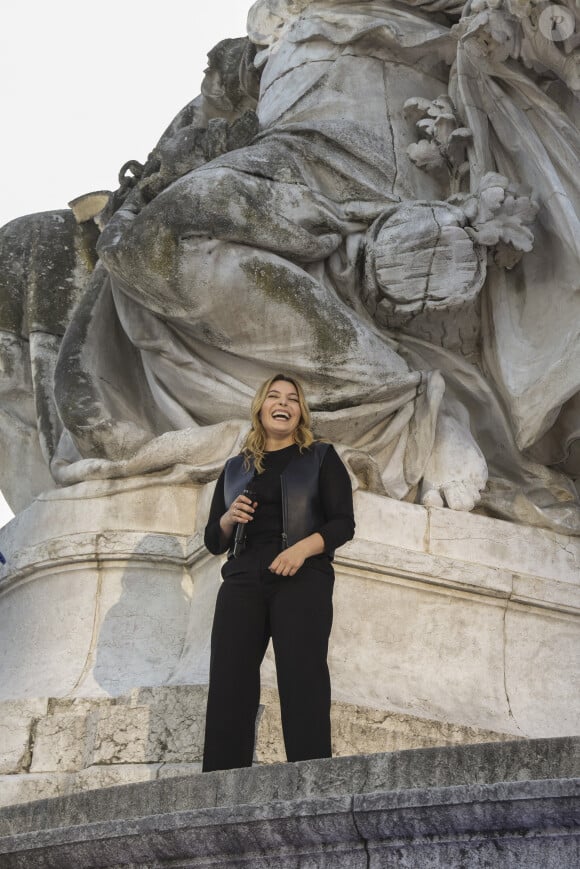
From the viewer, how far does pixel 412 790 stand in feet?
13.5

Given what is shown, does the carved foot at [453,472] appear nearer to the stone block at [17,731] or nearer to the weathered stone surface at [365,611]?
the weathered stone surface at [365,611]

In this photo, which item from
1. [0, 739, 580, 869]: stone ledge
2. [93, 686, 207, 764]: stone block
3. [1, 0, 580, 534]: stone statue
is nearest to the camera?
[0, 739, 580, 869]: stone ledge

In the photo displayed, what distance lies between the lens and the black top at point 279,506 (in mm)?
5336

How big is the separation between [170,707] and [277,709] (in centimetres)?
38

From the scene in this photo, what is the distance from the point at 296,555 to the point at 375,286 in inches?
86.4

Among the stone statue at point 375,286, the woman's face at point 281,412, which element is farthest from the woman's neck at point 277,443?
the stone statue at point 375,286

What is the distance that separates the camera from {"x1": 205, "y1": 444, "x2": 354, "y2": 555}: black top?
5336 mm

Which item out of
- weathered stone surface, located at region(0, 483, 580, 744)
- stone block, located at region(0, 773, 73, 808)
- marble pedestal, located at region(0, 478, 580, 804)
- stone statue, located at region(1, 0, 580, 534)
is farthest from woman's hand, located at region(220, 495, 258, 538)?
stone statue, located at region(1, 0, 580, 534)

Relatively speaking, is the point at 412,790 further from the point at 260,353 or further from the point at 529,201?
the point at 529,201

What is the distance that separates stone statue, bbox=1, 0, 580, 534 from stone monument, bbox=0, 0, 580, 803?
12 mm

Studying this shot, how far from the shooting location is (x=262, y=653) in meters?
5.37

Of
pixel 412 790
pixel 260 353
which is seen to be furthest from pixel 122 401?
pixel 412 790

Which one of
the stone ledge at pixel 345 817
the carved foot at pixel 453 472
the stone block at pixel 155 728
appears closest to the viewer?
the stone ledge at pixel 345 817

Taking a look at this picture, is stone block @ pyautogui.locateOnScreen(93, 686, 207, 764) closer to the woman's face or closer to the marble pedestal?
the marble pedestal
